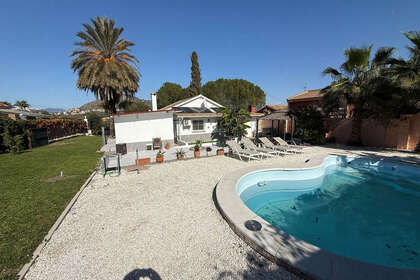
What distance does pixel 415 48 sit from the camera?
10227 millimetres

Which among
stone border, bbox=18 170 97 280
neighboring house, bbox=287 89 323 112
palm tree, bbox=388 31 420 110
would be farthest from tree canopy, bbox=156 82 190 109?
stone border, bbox=18 170 97 280

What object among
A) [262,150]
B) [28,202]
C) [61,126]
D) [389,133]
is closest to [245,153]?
[262,150]

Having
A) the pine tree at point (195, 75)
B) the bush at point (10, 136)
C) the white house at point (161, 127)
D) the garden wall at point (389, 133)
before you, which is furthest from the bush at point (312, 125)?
the pine tree at point (195, 75)

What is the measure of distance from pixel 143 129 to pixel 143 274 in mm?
12441

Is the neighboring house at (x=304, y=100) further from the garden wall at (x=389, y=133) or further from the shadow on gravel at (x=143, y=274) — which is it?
the shadow on gravel at (x=143, y=274)

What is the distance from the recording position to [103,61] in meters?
17.5

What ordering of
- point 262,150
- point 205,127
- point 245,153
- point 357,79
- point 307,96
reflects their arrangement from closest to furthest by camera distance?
point 245,153
point 262,150
point 357,79
point 205,127
point 307,96

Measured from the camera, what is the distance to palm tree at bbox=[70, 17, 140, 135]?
16719 mm

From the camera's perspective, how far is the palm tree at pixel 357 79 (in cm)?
1163

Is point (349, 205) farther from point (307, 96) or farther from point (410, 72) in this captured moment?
point (307, 96)

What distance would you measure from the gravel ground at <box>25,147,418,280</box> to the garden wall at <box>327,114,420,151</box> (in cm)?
1597

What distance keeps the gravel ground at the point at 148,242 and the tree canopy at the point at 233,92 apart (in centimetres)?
3750

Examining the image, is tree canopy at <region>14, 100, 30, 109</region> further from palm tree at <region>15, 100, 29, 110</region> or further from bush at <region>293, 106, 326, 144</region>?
bush at <region>293, 106, 326, 144</region>

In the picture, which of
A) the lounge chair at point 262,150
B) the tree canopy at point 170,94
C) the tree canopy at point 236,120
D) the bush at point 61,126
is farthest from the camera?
the tree canopy at point 170,94
